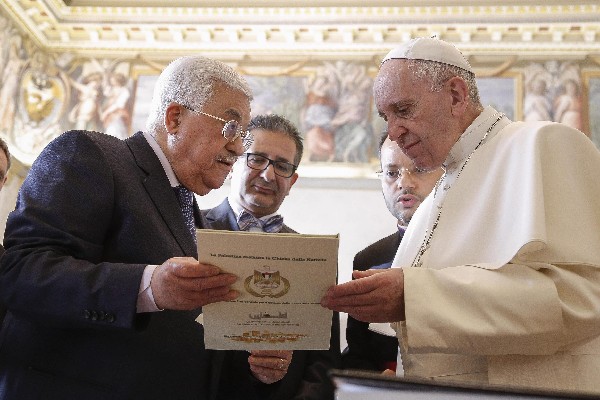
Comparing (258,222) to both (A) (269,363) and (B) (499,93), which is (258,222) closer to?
(A) (269,363)

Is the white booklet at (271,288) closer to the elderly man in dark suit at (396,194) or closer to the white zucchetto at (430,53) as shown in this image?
the white zucchetto at (430,53)

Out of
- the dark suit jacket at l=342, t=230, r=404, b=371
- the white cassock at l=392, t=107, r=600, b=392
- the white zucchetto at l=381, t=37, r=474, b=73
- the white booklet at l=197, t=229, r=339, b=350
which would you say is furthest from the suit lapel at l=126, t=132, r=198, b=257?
the dark suit jacket at l=342, t=230, r=404, b=371

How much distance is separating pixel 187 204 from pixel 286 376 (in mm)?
855

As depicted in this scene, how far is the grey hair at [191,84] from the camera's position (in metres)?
2.62

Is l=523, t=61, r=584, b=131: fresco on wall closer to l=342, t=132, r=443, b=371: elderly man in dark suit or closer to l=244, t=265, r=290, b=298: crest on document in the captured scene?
l=342, t=132, r=443, b=371: elderly man in dark suit

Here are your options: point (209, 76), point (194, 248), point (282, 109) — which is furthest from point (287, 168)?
point (282, 109)

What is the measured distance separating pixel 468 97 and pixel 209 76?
976mm

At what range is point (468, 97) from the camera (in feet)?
8.28

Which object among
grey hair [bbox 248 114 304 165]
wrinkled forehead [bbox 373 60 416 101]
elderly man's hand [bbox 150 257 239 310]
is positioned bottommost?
elderly man's hand [bbox 150 257 239 310]

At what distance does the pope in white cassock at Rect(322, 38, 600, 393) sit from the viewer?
1812 millimetres

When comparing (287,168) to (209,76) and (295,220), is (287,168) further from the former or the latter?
(295,220)

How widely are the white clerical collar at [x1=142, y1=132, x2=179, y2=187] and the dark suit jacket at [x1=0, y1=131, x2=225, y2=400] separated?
179mm

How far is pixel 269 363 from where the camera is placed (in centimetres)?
240

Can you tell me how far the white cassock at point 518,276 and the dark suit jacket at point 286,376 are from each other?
426 millimetres
